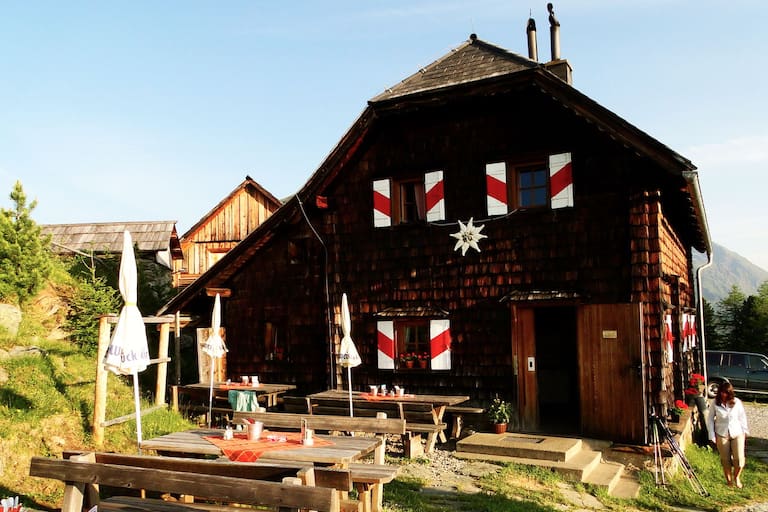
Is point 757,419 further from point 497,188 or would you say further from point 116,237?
point 116,237

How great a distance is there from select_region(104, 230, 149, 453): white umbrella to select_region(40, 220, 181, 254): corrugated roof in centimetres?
1385

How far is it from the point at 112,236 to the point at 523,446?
54.6ft

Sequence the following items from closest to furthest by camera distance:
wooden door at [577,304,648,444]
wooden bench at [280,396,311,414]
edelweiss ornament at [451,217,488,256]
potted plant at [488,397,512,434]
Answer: wooden door at [577,304,648,444] → potted plant at [488,397,512,434] → edelweiss ornament at [451,217,488,256] → wooden bench at [280,396,311,414]

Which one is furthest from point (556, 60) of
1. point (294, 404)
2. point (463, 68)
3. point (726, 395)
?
point (294, 404)

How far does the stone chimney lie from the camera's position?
12008mm

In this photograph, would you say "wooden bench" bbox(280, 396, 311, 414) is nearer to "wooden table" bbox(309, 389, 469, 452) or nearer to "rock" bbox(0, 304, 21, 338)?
"wooden table" bbox(309, 389, 469, 452)

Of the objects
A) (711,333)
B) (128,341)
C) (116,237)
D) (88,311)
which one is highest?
(116,237)

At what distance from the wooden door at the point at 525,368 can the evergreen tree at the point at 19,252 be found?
36.7 feet

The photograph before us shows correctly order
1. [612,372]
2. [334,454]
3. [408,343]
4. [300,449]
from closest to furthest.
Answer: [334,454] → [300,449] → [612,372] → [408,343]

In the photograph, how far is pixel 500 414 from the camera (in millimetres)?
10758

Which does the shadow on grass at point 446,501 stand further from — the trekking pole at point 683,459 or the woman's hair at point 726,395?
the woman's hair at point 726,395

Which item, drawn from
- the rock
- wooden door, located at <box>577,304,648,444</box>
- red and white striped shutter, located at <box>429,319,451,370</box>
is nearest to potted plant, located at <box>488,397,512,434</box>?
red and white striped shutter, located at <box>429,319,451,370</box>

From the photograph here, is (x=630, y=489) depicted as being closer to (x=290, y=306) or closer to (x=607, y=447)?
(x=607, y=447)

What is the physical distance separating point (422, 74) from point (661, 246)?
18.5 feet
